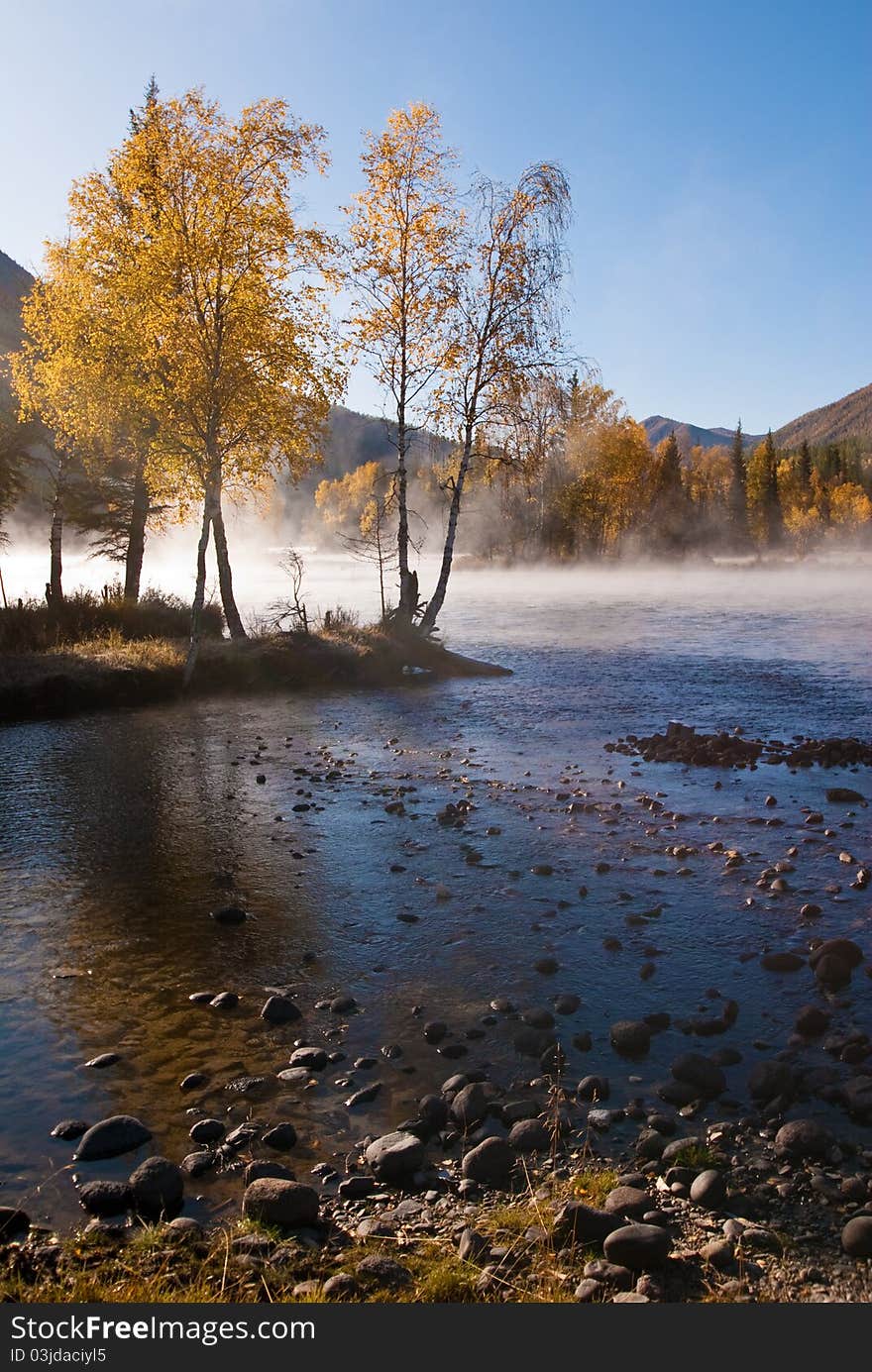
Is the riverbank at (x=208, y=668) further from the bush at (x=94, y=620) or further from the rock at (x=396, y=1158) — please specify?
the rock at (x=396, y=1158)

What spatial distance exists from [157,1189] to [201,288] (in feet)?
74.7

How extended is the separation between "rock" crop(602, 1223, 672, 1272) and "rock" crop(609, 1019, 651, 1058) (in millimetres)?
2260

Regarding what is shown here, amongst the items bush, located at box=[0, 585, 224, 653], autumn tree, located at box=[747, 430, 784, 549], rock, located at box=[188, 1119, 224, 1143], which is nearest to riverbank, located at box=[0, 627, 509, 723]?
bush, located at box=[0, 585, 224, 653]

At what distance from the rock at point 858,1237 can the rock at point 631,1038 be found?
85.8 inches

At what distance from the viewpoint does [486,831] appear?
12.6 m

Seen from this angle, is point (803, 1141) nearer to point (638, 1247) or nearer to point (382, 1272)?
point (638, 1247)

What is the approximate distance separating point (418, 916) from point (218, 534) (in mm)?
20485

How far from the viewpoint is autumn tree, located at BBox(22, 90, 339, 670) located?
72.8ft

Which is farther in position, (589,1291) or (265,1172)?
(265,1172)

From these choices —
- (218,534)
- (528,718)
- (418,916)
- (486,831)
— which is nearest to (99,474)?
(218,534)

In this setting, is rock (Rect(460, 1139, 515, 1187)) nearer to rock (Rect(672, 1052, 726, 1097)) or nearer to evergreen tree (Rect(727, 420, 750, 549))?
rock (Rect(672, 1052, 726, 1097))

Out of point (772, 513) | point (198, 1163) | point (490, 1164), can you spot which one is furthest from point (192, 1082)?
point (772, 513)

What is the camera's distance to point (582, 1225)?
4750 mm

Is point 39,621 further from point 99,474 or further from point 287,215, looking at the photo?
point 287,215
